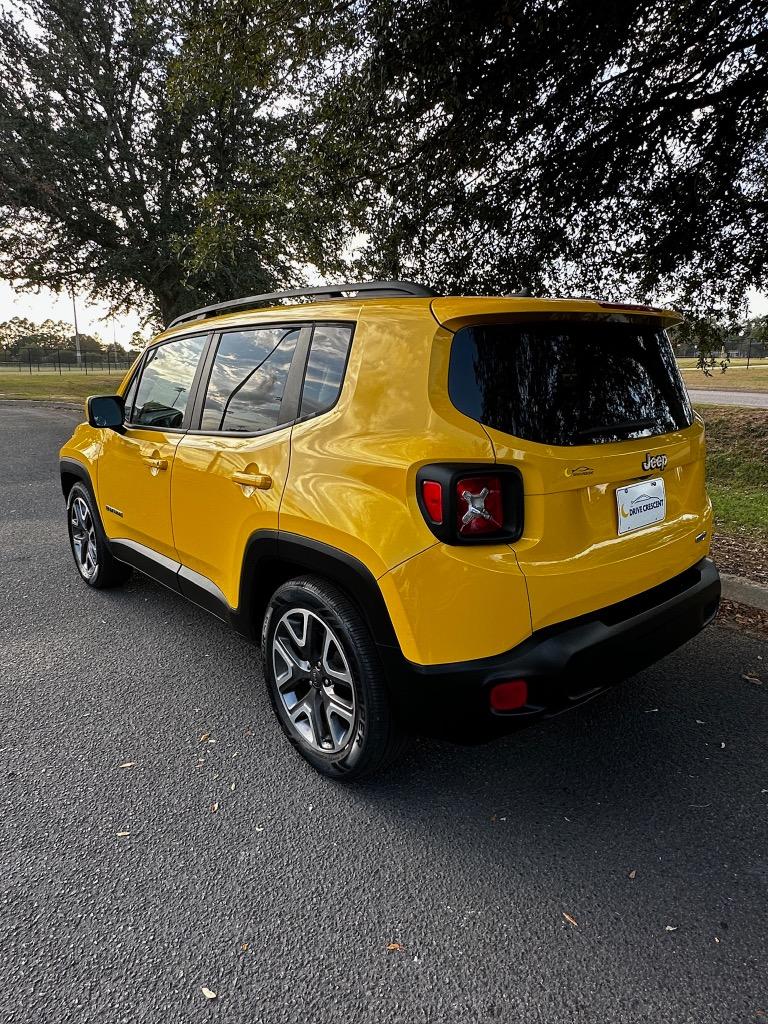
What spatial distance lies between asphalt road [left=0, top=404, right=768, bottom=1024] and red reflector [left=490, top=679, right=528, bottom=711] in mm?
553

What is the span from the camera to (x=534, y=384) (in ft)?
6.74

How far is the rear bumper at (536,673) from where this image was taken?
194 centimetres

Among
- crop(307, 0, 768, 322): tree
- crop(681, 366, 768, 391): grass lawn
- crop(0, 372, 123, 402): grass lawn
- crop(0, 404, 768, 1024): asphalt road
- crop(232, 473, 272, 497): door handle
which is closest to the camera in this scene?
crop(0, 404, 768, 1024): asphalt road

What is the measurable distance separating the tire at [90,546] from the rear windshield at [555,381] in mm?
3106

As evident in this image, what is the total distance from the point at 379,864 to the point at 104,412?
2.97 metres

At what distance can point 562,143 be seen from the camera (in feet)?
22.8

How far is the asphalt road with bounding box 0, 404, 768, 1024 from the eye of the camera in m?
1.63

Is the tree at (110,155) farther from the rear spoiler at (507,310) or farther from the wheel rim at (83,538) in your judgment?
the rear spoiler at (507,310)

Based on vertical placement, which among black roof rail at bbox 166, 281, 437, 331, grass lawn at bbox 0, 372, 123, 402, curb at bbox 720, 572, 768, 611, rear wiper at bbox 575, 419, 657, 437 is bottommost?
curb at bbox 720, 572, 768, 611

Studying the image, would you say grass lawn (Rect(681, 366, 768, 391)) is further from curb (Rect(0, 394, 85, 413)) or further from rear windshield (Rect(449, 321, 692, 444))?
curb (Rect(0, 394, 85, 413))

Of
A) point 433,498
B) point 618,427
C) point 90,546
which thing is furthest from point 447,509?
point 90,546

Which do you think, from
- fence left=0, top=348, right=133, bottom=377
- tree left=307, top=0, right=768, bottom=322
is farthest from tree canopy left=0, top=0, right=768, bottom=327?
fence left=0, top=348, right=133, bottom=377

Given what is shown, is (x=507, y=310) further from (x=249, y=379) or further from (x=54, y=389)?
(x=54, y=389)

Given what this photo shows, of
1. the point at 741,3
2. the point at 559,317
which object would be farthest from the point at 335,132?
the point at 559,317
